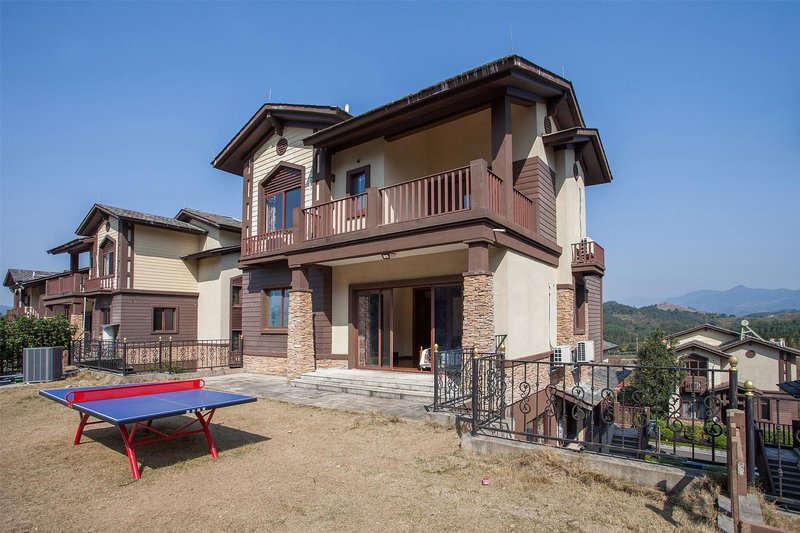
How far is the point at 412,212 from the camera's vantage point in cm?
1078

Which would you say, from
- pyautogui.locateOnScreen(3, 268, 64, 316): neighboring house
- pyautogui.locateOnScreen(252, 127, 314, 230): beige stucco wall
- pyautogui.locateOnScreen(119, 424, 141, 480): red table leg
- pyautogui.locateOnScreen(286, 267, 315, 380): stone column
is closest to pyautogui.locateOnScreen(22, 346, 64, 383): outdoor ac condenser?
pyautogui.locateOnScreen(252, 127, 314, 230): beige stucco wall

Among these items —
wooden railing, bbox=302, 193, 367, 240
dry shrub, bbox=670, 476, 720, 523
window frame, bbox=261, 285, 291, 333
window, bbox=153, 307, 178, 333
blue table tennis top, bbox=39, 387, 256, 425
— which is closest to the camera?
dry shrub, bbox=670, 476, 720, 523

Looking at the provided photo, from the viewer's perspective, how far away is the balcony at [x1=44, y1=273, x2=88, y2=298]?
2459 centimetres

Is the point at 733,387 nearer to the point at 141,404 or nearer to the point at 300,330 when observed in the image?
the point at 141,404

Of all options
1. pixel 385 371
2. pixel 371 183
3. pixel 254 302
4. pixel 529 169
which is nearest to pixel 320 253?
pixel 371 183

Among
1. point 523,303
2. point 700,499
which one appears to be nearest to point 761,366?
point 523,303

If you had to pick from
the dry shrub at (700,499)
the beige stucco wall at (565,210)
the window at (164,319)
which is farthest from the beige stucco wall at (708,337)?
the dry shrub at (700,499)

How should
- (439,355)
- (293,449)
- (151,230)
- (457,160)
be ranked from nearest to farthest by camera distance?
(293,449) → (439,355) → (457,160) → (151,230)

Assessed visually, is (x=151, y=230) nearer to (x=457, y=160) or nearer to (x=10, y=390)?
(x=10, y=390)

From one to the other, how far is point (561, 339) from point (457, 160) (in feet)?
20.5

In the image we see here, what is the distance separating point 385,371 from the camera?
1283 centimetres

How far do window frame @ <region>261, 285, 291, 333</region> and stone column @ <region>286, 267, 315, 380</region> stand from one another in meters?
1.91

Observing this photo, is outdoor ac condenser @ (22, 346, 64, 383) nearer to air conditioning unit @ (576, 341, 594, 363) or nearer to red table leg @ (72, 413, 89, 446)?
red table leg @ (72, 413, 89, 446)

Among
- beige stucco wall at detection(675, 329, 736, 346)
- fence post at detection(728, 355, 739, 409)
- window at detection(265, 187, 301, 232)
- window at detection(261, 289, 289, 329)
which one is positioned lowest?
beige stucco wall at detection(675, 329, 736, 346)
